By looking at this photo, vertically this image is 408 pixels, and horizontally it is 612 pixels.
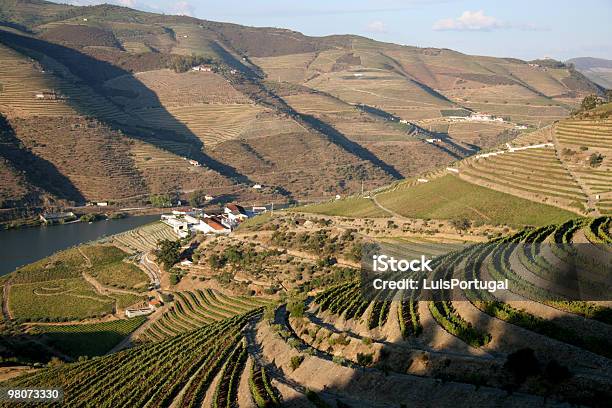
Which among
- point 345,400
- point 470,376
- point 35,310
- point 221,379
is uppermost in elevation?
point 470,376

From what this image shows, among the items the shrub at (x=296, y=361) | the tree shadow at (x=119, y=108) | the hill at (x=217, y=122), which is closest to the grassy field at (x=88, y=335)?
the shrub at (x=296, y=361)

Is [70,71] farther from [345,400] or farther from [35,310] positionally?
[345,400]

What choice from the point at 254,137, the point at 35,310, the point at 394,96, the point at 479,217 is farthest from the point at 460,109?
the point at 35,310

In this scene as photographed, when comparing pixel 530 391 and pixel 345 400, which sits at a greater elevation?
pixel 530 391

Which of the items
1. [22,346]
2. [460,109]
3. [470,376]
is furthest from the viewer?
[460,109]

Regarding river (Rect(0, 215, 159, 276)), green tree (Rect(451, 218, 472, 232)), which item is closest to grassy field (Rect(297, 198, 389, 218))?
green tree (Rect(451, 218, 472, 232))

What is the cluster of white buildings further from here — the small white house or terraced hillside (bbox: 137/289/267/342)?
terraced hillside (bbox: 137/289/267/342)

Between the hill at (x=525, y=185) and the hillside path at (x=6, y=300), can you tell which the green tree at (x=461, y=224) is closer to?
the hill at (x=525, y=185)
